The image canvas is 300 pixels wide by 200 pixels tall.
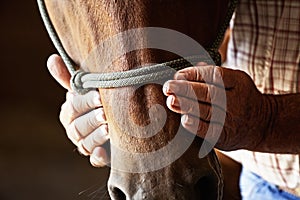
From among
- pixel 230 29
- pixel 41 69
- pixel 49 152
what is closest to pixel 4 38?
pixel 41 69

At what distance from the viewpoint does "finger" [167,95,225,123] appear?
1.98ft

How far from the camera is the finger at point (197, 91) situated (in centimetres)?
61

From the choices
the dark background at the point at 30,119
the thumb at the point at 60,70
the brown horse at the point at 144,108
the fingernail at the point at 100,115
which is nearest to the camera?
the brown horse at the point at 144,108

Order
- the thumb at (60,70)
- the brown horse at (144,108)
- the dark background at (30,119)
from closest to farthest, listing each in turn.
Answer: the brown horse at (144,108), the thumb at (60,70), the dark background at (30,119)

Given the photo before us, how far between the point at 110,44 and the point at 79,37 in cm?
9

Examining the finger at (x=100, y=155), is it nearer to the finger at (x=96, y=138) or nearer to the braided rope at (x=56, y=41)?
the finger at (x=96, y=138)

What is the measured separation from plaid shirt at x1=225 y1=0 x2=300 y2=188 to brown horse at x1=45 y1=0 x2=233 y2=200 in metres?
0.22

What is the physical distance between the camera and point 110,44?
0.64 m

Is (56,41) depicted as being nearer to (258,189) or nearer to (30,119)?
(258,189)

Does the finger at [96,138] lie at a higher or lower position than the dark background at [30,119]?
higher

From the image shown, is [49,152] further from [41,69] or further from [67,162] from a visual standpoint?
[41,69]

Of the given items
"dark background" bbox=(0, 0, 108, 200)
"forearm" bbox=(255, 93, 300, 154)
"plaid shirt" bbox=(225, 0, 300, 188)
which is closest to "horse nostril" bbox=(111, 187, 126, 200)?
"forearm" bbox=(255, 93, 300, 154)

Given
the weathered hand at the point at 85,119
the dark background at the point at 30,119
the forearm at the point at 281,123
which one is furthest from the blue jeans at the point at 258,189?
the dark background at the point at 30,119

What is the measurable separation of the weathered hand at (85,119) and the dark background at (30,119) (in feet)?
4.01
